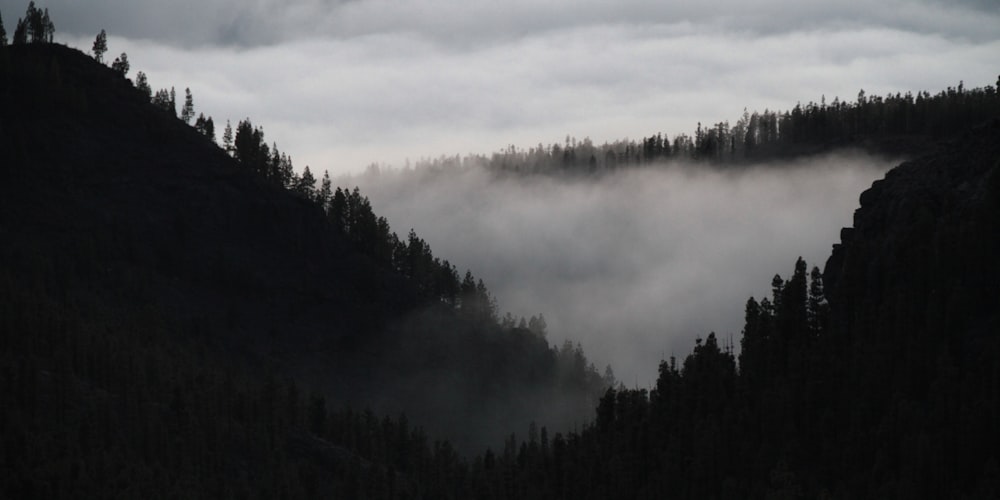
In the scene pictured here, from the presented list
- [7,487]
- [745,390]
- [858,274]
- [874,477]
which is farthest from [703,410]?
[7,487]

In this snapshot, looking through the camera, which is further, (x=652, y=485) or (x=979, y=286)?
(x=652, y=485)

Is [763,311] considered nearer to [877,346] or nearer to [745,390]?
[745,390]

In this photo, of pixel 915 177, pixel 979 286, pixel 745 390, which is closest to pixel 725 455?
pixel 745 390

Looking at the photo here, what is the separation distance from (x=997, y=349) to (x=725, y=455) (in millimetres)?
35828

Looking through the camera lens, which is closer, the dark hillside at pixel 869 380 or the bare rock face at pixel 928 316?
the bare rock face at pixel 928 316

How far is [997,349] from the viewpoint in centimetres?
15075

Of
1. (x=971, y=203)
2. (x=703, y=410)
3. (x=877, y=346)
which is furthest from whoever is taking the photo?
(x=703, y=410)

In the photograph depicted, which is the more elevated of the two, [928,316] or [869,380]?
[928,316]

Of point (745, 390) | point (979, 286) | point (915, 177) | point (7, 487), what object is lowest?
point (7, 487)

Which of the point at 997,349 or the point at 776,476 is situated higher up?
the point at 997,349

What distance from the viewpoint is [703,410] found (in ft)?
617

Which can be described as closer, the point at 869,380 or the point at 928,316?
the point at 928,316

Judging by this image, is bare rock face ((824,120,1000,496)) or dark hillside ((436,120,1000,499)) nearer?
bare rock face ((824,120,1000,496))

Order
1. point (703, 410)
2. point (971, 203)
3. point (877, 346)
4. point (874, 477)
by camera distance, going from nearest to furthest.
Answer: point (874, 477)
point (877, 346)
point (971, 203)
point (703, 410)
